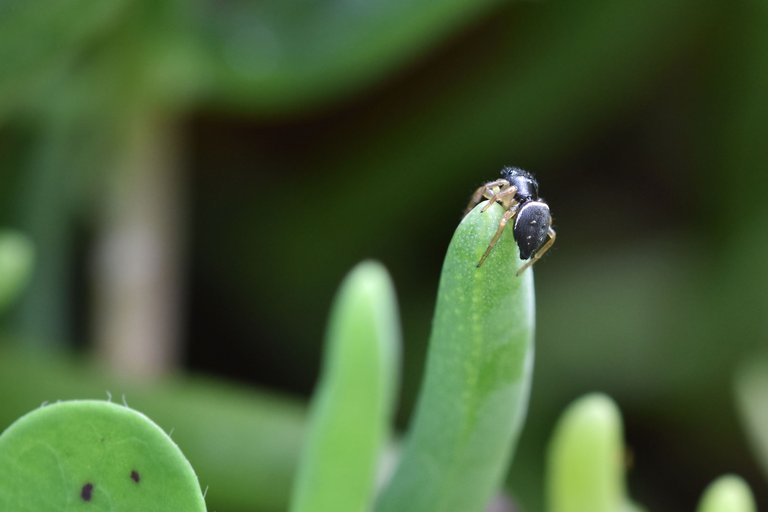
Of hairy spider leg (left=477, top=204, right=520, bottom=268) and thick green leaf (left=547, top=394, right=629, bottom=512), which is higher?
hairy spider leg (left=477, top=204, right=520, bottom=268)

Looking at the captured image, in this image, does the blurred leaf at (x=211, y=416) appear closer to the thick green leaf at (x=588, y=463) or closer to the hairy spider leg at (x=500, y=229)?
the thick green leaf at (x=588, y=463)

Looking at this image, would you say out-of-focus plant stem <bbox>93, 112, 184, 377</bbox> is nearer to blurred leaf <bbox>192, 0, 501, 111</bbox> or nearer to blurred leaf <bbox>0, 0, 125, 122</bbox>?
blurred leaf <bbox>192, 0, 501, 111</bbox>

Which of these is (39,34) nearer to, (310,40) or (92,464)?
(310,40)

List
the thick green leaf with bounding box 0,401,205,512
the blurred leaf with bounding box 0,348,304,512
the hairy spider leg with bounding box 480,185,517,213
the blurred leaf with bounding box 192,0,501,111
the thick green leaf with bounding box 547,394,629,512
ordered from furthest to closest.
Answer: the blurred leaf with bounding box 192,0,501,111
the blurred leaf with bounding box 0,348,304,512
the thick green leaf with bounding box 547,394,629,512
the hairy spider leg with bounding box 480,185,517,213
the thick green leaf with bounding box 0,401,205,512

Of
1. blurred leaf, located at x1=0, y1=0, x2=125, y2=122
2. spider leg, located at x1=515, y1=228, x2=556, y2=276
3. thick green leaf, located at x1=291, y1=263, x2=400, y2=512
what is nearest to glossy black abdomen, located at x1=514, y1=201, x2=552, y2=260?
spider leg, located at x1=515, y1=228, x2=556, y2=276

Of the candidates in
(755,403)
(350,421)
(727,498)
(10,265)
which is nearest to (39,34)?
(10,265)

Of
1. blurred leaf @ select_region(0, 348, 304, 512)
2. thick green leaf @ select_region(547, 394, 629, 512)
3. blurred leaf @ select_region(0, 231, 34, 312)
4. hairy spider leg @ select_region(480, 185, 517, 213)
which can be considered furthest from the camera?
blurred leaf @ select_region(0, 348, 304, 512)
